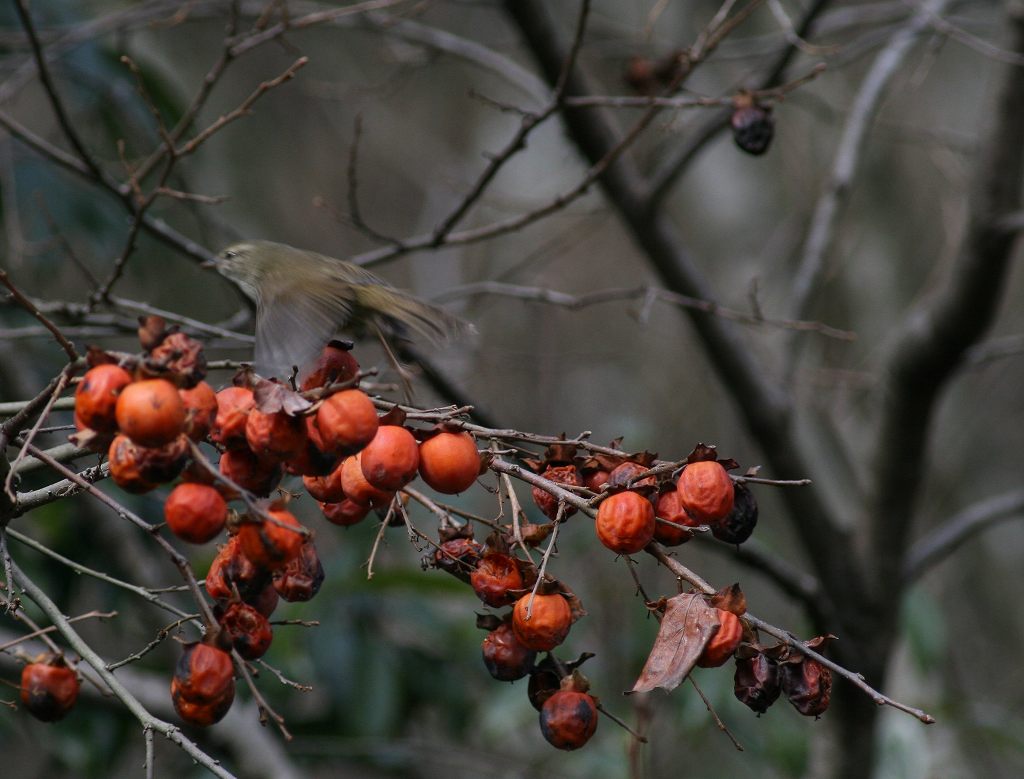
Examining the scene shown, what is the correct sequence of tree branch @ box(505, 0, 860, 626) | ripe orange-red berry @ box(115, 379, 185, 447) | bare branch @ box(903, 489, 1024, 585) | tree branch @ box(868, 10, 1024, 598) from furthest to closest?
bare branch @ box(903, 489, 1024, 585) → tree branch @ box(505, 0, 860, 626) → tree branch @ box(868, 10, 1024, 598) → ripe orange-red berry @ box(115, 379, 185, 447)

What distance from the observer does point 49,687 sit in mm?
1141

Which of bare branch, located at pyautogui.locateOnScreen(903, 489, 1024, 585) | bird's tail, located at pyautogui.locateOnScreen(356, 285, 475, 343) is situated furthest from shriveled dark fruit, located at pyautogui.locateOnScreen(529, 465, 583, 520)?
bare branch, located at pyautogui.locateOnScreen(903, 489, 1024, 585)

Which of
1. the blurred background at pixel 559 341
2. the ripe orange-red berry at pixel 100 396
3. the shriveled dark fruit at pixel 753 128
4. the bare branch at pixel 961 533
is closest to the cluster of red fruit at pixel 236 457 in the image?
the ripe orange-red berry at pixel 100 396

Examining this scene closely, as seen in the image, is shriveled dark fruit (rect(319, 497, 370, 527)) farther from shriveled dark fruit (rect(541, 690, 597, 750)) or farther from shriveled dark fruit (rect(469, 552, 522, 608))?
shriveled dark fruit (rect(541, 690, 597, 750))

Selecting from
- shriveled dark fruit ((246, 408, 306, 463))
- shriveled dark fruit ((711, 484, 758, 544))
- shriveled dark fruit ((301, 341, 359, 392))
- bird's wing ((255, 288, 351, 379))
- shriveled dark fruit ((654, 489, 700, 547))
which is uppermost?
bird's wing ((255, 288, 351, 379))

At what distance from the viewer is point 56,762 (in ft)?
8.80

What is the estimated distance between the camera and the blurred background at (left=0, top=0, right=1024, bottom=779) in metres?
2.57

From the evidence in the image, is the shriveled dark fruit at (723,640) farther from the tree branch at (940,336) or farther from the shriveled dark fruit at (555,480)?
the tree branch at (940,336)

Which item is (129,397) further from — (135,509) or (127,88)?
(127,88)

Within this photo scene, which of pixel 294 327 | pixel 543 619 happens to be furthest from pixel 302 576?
pixel 294 327

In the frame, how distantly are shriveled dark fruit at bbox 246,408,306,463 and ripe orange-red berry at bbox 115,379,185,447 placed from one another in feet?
0.24

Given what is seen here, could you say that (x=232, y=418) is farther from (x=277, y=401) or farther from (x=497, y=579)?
(x=497, y=579)

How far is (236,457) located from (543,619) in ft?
1.09

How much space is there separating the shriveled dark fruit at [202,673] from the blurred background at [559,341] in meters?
0.95
